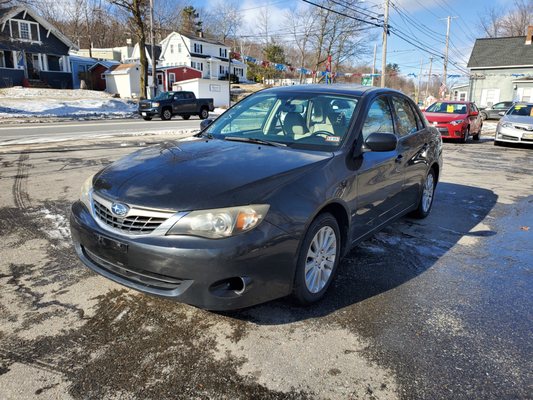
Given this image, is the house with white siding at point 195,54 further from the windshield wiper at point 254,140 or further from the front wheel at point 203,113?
the windshield wiper at point 254,140

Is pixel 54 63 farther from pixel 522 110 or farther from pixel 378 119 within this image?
pixel 378 119

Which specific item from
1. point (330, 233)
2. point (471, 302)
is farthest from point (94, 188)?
point (471, 302)

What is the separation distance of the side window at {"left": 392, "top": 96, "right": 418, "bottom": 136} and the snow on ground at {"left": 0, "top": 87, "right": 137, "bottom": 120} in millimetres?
23405

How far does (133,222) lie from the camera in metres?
2.67

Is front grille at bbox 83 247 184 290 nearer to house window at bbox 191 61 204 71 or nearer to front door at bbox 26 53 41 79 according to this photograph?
front door at bbox 26 53 41 79

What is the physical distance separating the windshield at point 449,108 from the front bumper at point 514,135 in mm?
1795

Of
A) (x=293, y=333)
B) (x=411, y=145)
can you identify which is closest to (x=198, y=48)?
(x=411, y=145)

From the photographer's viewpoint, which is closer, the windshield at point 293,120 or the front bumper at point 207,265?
the front bumper at point 207,265

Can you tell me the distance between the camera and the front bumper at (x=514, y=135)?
13341mm

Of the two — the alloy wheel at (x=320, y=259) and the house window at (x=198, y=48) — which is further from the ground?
the house window at (x=198, y=48)

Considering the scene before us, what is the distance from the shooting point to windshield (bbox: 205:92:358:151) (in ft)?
12.1

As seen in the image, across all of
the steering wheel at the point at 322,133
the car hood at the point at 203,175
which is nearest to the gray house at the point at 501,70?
the steering wheel at the point at 322,133

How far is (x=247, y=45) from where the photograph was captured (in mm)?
79500

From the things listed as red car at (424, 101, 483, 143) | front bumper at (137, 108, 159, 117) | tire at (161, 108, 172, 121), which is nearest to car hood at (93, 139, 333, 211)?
red car at (424, 101, 483, 143)
